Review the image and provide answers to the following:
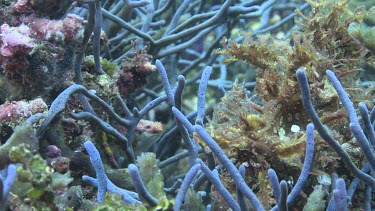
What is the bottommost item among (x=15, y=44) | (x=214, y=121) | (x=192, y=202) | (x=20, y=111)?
(x=192, y=202)

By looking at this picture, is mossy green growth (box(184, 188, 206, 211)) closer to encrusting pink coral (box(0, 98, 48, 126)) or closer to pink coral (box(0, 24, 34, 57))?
encrusting pink coral (box(0, 98, 48, 126))

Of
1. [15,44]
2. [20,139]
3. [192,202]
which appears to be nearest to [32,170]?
[20,139]

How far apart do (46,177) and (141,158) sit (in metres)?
0.34

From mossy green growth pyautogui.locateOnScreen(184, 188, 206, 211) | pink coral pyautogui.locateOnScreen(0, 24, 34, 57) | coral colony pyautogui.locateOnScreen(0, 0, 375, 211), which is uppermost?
pink coral pyautogui.locateOnScreen(0, 24, 34, 57)

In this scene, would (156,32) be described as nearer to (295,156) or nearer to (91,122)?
(91,122)

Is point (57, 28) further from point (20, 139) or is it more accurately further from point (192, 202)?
point (192, 202)

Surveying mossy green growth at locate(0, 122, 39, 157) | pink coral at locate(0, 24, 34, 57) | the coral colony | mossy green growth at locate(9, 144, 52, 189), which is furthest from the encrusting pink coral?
mossy green growth at locate(9, 144, 52, 189)

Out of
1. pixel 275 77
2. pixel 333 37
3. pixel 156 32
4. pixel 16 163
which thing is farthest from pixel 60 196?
pixel 156 32

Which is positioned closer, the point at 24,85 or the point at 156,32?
the point at 24,85

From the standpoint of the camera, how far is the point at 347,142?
1643mm

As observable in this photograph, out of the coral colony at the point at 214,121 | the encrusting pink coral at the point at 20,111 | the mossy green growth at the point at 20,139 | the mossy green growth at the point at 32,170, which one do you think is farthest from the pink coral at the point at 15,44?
the mossy green growth at the point at 32,170

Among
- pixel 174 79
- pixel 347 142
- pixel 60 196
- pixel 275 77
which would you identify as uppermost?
pixel 275 77

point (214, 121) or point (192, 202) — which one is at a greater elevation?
point (214, 121)

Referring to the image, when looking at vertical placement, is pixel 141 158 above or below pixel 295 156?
above
